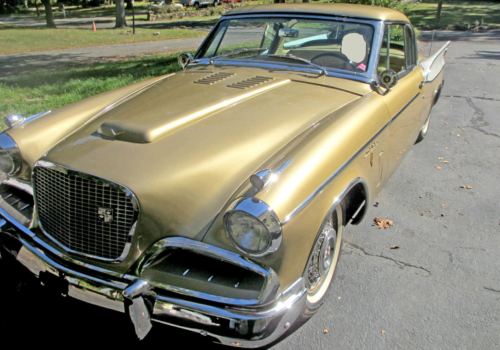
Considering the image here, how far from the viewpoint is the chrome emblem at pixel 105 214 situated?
2.04 metres

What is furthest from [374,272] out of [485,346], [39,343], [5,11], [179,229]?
[5,11]

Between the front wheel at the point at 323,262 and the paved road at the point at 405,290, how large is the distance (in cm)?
17

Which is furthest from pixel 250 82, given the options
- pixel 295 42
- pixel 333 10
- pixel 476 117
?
pixel 476 117

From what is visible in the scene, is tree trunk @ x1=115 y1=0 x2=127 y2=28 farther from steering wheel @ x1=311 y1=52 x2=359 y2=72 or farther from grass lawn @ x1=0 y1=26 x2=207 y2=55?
steering wheel @ x1=311 y1=52 x2=359 y2=72

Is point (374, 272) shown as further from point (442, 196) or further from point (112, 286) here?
point (112, 286)

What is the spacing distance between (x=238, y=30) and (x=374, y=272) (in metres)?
2.38

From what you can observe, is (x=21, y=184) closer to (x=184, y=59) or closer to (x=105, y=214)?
(x=105, y=214)

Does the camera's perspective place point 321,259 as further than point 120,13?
No

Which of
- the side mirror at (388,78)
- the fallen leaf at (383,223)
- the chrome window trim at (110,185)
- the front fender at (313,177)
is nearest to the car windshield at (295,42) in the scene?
the side mirror at (388,78)

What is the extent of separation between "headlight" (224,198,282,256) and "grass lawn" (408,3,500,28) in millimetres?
22198

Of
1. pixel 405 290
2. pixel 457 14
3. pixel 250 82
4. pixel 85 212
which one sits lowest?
pixel 405 290

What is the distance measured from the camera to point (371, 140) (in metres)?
2.77

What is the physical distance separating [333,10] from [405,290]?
7.32 ft

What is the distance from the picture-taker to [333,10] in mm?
3414
